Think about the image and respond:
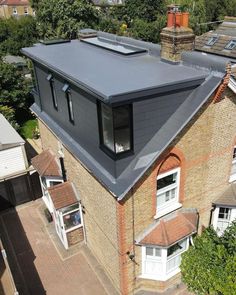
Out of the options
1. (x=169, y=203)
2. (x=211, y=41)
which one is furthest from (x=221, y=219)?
(x=211, y=41)

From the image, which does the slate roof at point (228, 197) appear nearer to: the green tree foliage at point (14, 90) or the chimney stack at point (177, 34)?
the chimney stack at point (177, 34)

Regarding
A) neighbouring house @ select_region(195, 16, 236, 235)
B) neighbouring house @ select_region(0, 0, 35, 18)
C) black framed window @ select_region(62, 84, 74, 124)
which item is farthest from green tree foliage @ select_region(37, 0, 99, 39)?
neighbouring house @ select_region(0, 0, 35, 18)

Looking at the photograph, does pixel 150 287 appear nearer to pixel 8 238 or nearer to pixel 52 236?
pixel 52 236

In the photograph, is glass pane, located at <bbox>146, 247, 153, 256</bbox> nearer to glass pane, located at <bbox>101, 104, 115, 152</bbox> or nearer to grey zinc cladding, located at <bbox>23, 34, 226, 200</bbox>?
grey zinc cladding, located at <bbox>23, 34, 226, 200</bbox>

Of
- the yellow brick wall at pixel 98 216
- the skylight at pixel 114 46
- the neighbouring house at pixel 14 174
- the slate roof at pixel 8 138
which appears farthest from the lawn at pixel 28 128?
the yellow brick wall at pixel 98 216

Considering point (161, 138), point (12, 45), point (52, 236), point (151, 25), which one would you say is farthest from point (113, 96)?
point (151, 25)

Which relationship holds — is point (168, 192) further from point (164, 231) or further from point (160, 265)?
point (160, 265)
